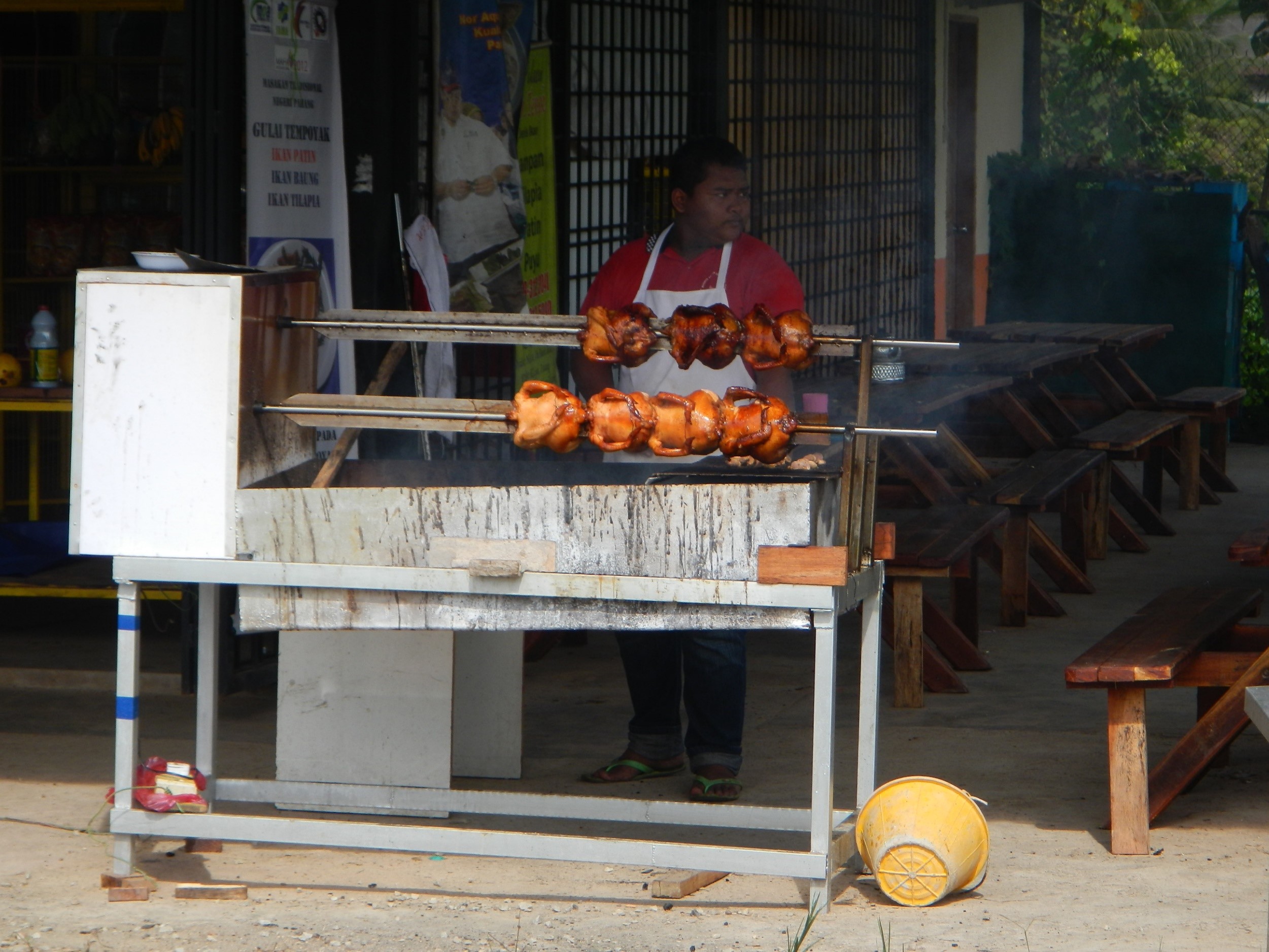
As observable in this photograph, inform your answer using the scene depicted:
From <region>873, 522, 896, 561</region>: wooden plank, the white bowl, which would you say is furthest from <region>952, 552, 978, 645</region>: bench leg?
the white bowl

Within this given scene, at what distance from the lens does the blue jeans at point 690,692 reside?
15.6 feet

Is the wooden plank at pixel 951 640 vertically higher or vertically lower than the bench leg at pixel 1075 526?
lower

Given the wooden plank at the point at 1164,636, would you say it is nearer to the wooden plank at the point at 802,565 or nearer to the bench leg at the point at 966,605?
the wooden plank at the point at 802,565

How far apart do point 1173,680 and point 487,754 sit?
2.02 m

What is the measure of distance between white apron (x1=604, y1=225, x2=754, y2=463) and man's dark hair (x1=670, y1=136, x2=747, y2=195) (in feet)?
0.71

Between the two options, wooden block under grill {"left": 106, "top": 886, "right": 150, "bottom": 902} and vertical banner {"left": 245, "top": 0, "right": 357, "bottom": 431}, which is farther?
vertical banner {"left": 245, "top": 0, "right": 357, "bottom": 431}

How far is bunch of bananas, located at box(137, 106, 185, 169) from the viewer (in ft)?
25.0

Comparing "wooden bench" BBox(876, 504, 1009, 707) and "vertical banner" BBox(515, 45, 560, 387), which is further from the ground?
"vertical banner" BBox(515, 45, 560, 387)

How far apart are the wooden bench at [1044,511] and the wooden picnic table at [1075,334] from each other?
1244mm

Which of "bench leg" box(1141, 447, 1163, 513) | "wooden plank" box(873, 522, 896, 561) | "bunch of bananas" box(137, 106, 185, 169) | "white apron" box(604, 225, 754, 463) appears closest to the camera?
"wooden plank" box(873, 522, 896, 561)

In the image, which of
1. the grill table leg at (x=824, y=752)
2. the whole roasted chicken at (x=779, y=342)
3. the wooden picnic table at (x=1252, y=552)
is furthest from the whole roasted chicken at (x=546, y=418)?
the wooden picnic table at (x=1252, y=552)

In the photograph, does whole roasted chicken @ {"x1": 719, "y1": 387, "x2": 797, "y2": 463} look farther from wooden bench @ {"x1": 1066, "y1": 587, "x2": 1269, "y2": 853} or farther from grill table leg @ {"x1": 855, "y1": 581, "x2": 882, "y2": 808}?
wooden bench @ {"x1": 1066, "y1": 587, "x2": 1269, "y2": 853}

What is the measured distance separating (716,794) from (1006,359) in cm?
429

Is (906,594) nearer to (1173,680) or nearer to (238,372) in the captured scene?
(1173,680)
